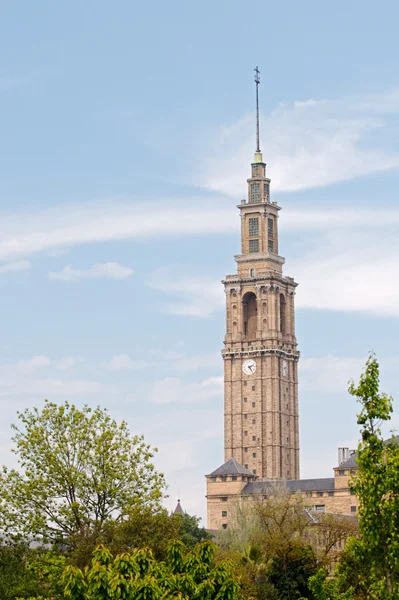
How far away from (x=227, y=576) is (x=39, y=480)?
24.3 metres

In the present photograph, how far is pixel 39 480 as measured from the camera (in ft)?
188

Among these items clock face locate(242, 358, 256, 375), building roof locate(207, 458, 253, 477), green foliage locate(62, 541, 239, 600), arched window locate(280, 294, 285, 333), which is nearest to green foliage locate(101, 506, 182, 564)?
green foliage locate(62, 541, 239, 600)

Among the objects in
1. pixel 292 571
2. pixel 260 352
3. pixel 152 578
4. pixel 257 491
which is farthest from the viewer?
pixel 260 352

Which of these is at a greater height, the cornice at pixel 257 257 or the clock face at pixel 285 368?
the cornice at pixel 257 257

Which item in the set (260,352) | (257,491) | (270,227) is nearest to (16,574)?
(257,491)

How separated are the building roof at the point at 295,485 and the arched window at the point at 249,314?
23141 millimetres

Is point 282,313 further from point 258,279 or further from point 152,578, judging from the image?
point 152,578

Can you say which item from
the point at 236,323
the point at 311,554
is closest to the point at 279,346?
the point at 236,323

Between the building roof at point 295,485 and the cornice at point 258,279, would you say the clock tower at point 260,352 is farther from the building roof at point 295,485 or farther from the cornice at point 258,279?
the building roof at point 295,485

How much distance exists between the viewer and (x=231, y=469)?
157m

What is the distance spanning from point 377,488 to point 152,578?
21.3 ft

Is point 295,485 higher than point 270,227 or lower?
lower

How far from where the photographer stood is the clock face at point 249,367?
167250 millimetres

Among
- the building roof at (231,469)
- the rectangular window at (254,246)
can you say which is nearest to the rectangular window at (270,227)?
the rectangular window at (254,246)
